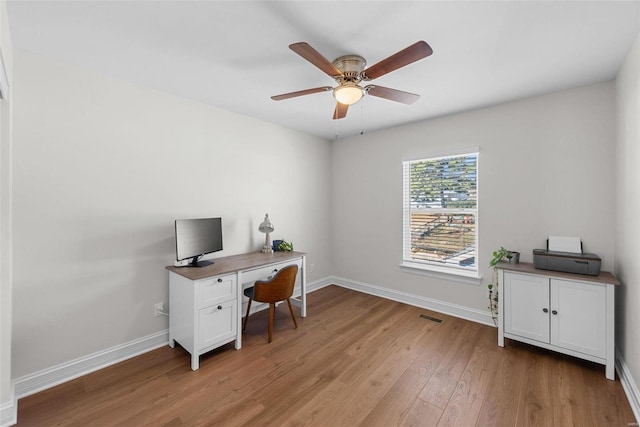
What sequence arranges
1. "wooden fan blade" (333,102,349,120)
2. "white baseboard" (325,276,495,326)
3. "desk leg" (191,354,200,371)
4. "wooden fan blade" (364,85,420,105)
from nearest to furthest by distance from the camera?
"wooden fan blade" (364,85,420,105) < "desk leg" (191,354,200,371) < "wooden fan blade" (333,102,349,120) < "white baseboard" (325,276,495,326)

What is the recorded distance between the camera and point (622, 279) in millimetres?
2197

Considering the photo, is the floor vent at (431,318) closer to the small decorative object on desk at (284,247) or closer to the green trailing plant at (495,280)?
the green trailing plant at (495,280)

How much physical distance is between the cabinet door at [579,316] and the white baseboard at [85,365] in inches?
144

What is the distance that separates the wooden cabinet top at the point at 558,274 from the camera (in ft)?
7.08

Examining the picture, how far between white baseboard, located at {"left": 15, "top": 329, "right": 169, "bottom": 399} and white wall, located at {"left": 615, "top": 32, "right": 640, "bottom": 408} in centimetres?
379

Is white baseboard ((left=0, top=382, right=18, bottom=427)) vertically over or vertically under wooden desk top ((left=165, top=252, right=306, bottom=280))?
under

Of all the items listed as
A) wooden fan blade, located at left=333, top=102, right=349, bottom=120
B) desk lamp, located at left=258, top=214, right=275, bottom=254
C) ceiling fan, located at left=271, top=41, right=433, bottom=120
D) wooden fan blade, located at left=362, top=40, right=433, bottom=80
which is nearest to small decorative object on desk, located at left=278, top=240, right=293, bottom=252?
desk lamp, located at left=258, top=214, right=275, bottom=254

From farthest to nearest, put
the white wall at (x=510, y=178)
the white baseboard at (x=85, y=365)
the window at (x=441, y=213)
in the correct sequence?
the window at (x=441, y=213)
the white wall at (x=510, y=178)
the white baseboard at (x=85, y=365)

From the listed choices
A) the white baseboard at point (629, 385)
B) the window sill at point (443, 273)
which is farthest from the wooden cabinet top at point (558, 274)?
the white baseboard at point (629, 385)

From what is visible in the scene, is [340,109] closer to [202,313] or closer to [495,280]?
[202,313]

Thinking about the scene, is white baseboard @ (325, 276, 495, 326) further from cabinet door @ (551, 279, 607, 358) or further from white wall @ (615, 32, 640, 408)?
white wall @ (615, 32, 640, 408)

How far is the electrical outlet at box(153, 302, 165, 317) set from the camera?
259 centimetres

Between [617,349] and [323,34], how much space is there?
11.5 ft

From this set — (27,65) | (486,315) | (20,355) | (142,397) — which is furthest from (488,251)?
(27,65)
